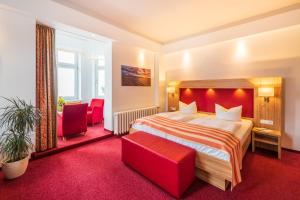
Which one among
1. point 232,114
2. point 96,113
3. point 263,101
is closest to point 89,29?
point 96,113

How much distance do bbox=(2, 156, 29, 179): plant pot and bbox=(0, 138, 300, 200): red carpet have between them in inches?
3.2

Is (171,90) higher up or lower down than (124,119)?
higher up

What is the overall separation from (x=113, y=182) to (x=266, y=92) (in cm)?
355

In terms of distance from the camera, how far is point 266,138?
322 cm

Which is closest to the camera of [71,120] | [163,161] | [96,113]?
[163,161]

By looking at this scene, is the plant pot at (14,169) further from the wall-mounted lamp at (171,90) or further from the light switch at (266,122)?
the light switch at (266,122)

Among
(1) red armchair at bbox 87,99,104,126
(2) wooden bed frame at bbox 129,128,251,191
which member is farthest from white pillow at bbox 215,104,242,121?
(1) red armchair at bbox 87,99,104,126

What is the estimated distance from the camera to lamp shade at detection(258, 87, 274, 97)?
3.09 metres

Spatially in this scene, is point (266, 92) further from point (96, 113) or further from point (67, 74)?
point (67, 74)

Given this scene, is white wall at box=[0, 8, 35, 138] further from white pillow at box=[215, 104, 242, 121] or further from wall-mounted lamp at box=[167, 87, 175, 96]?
white pillow at box=[215, 104, 242, 121]

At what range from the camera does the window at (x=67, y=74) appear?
5.61 m

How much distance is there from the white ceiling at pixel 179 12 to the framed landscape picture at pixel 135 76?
120 cm

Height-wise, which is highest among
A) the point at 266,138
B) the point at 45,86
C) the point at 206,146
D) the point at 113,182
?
the point at 45,86

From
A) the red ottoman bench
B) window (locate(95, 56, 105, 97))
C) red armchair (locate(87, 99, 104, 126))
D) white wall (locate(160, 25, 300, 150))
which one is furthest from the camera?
window (locate(95, 56, 105, 97))
